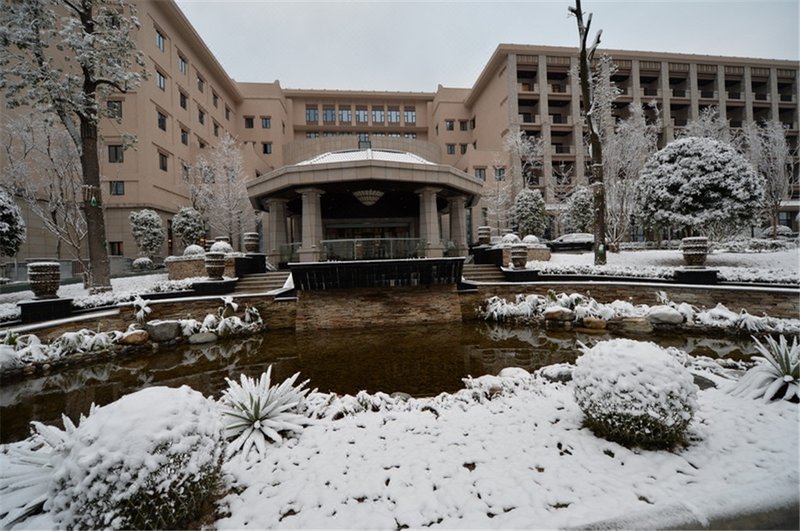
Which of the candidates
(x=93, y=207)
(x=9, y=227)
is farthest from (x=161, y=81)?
(x=9, y=227)

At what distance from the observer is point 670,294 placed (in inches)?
393

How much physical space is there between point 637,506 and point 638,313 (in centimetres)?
860

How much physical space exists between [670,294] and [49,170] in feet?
79.2

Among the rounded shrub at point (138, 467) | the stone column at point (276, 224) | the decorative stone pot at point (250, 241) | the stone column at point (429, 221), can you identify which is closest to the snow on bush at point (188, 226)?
the stone column at point (276, 224)

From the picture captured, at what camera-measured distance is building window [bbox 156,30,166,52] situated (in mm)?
24366

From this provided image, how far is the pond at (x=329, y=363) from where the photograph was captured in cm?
554

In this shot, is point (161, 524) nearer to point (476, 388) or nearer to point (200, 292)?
point (476, 388)

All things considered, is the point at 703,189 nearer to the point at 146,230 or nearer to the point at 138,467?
the point at 138,467

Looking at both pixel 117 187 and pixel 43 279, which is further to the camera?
pixel 117 187

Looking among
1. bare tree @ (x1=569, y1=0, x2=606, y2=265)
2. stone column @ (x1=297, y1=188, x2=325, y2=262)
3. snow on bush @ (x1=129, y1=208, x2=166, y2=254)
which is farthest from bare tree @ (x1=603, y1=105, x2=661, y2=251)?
snow on bush @ (x1=129, y1=208, x2=166, y2=254)

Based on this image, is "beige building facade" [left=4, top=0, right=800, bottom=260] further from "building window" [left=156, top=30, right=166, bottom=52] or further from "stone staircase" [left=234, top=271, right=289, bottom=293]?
"stone staircase" [left=234, top=271, right=289, bottom=293]

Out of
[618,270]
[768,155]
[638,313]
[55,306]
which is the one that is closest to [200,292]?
[55,306]

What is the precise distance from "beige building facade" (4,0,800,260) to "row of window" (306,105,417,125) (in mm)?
149

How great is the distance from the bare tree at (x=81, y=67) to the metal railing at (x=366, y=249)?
8.00 m
